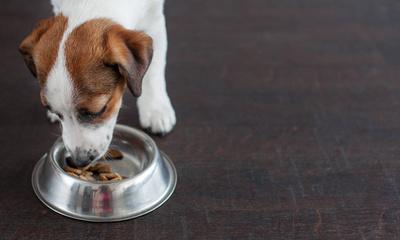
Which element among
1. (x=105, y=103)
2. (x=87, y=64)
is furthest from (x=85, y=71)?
(x=105, y=103)

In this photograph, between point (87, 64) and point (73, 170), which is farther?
point (73, 170)

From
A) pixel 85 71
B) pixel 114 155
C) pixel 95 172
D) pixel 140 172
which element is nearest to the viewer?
pixel 85 71

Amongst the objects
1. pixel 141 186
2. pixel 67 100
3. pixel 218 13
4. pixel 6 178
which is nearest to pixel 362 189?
pixel 141 186

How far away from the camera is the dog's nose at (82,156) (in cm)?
217

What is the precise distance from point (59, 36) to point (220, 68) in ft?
4.06

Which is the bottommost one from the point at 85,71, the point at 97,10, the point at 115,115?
the point at 115,115

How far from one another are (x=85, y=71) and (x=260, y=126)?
978 millimetres

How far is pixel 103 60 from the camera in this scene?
2051 mm

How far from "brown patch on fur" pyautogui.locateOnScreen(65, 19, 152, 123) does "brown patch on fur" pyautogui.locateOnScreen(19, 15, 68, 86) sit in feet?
0.15

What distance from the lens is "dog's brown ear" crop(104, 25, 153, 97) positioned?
205cm

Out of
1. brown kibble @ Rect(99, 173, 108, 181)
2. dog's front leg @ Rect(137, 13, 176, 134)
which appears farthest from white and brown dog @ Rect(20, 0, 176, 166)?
dog's front leg @ Rect(137, 13, 176, 134)

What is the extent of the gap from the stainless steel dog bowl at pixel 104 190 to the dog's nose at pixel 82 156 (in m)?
0.06

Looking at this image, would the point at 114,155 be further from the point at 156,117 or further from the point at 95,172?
the point at 156,117

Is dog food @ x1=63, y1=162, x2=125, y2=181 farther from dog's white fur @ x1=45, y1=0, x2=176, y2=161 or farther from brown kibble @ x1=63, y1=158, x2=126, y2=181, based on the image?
dog's white fur @ x1=45, y1=0, x2=176, y2=161
